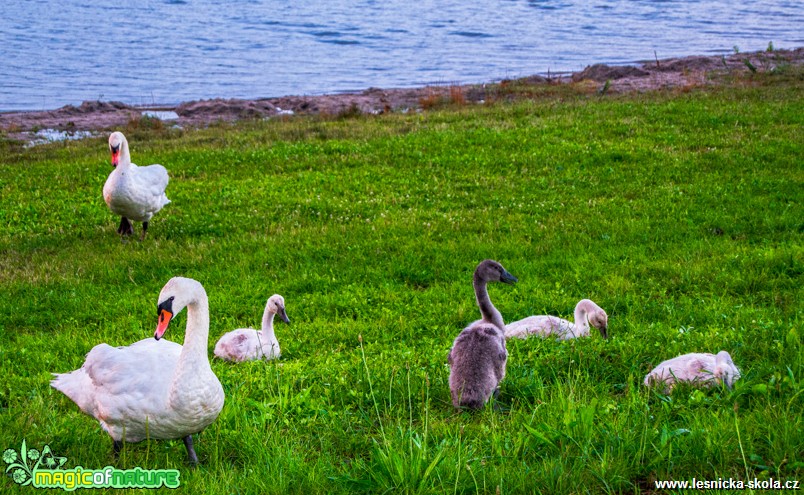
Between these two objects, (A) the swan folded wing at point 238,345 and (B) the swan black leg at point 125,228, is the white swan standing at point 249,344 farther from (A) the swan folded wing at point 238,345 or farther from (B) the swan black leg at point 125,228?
(B) the swan black leg at point 125,228

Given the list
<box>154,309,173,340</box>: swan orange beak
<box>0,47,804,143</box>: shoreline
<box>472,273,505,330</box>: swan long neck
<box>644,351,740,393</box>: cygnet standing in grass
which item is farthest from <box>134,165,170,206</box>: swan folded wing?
<box>0,47,804,143</box>: shoreline

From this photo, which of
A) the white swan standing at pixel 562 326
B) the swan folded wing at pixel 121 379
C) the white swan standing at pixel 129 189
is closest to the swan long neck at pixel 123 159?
the white swan standing at pixel 129 189

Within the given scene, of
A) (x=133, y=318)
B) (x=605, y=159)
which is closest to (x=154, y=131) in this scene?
(x=605, y=159)

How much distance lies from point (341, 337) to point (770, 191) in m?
10.00

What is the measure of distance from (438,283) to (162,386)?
21.6ft

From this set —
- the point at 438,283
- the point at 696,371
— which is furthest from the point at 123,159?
the point at 696,371

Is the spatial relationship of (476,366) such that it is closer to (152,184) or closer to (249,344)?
(249,344)

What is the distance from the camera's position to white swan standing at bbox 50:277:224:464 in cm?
546

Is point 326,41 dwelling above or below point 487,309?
below

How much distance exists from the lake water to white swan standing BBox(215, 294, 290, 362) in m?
29.9

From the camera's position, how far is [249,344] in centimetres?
926

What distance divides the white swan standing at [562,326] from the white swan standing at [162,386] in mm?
4286

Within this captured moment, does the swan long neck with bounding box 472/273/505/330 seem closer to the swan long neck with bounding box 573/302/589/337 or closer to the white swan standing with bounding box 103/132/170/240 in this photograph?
the swan long neck with bounding box 573/302/589/337

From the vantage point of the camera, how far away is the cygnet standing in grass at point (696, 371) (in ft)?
20.9
